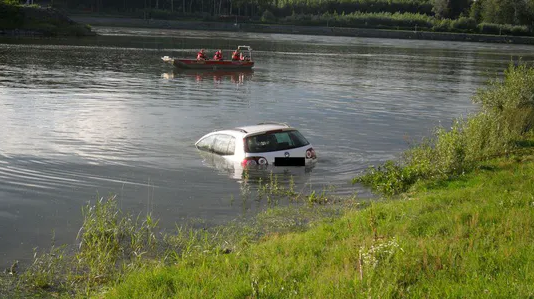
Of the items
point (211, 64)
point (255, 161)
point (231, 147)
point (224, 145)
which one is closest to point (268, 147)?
point (255, 161)

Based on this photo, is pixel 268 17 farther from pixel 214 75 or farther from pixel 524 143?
pixel 524 143

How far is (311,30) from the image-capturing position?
13125 cm

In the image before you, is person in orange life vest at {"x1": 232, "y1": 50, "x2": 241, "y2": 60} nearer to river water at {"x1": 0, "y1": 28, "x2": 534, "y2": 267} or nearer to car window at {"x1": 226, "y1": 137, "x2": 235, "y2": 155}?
river water at {"x1": 0, "y1": 28, "x2": 534, "y2": 267}

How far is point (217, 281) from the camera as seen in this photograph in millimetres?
8391

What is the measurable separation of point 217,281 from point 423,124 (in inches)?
872

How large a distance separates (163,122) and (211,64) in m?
23.9

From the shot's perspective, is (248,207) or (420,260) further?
(248,207)

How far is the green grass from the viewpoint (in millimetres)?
7703

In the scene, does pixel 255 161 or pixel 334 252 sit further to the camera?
pixel 255 161

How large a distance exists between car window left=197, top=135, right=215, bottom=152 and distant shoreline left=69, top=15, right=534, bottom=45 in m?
102

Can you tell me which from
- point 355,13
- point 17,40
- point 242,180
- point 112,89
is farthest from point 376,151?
point 355,13

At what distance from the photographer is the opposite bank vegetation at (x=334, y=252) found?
25.8ft

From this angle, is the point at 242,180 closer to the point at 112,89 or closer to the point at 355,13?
the point at 112,89

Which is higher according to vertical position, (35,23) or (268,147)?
(35,23)
